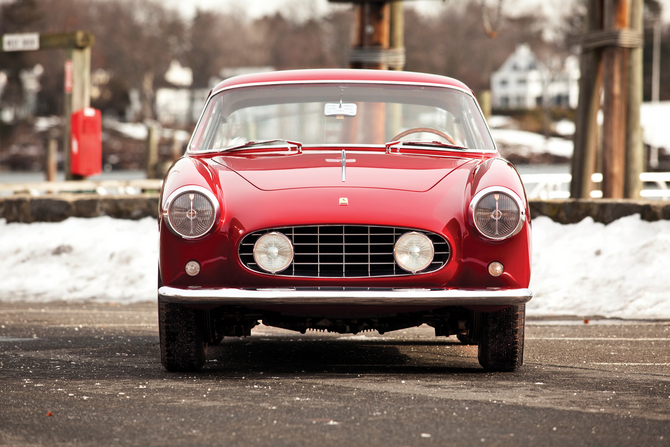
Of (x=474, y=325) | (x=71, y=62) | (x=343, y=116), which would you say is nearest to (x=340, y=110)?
(x=343, y=116)

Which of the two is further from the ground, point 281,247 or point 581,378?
point 281,247

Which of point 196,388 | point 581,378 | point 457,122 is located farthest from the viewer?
point 457,122

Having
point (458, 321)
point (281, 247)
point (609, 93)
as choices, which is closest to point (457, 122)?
point (458, 321)

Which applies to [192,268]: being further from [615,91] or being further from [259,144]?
[615,91]

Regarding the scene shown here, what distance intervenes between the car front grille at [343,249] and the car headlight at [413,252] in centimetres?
2

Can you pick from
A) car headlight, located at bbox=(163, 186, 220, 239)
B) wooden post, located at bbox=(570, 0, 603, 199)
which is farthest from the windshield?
wooden post, located at bbox=(570, 0, 603, 199)

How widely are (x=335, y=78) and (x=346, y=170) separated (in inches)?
44.0

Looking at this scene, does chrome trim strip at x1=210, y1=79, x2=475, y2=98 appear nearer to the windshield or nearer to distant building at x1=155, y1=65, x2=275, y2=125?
the windshield

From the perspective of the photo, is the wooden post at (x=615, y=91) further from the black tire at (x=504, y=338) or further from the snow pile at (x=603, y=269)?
the black tire at (x=504, y=338)

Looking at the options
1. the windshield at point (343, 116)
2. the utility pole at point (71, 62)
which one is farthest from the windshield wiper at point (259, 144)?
the utility pole at point (71, 62)

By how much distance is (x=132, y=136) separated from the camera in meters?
81.8

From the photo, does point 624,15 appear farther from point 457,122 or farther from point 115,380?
point 115,380

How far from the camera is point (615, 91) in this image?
10047 millimetres

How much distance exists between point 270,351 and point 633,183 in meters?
5.64
